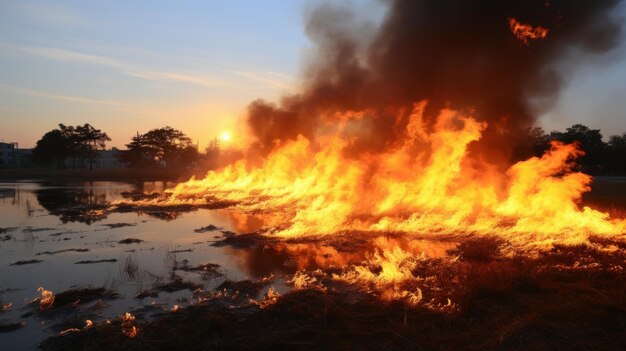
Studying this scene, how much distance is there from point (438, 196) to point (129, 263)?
47.1ft

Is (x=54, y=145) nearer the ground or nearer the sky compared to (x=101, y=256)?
nearer the sky

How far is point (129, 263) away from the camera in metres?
11.7

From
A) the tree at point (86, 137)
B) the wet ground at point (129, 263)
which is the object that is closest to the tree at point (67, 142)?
the tree at point (86, 137)

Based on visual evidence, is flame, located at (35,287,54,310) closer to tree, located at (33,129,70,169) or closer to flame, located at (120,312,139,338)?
flame, located at (120,312,139,338)

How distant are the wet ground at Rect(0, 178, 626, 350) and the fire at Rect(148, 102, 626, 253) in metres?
1.88

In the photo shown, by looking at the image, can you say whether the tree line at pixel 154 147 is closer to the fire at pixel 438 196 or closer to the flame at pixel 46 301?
the fire at pixel 438 196

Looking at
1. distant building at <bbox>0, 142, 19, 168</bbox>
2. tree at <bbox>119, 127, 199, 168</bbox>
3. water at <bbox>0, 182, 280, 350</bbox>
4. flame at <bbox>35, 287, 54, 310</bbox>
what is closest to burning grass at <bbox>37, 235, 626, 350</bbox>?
water at <bbox>0, 182, 280, 350</bbox>

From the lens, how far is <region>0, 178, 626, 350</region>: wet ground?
819 centimetres

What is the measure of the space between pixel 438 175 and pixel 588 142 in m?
70.1

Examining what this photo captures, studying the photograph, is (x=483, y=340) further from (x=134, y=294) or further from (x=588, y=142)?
(x=588, y=142)

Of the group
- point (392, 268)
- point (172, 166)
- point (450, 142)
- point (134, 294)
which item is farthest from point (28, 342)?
point (172, 166)

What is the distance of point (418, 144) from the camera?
27.4 m

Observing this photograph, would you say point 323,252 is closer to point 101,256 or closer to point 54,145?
point 101,256

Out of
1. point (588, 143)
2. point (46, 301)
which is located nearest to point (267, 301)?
point (46, 301)
